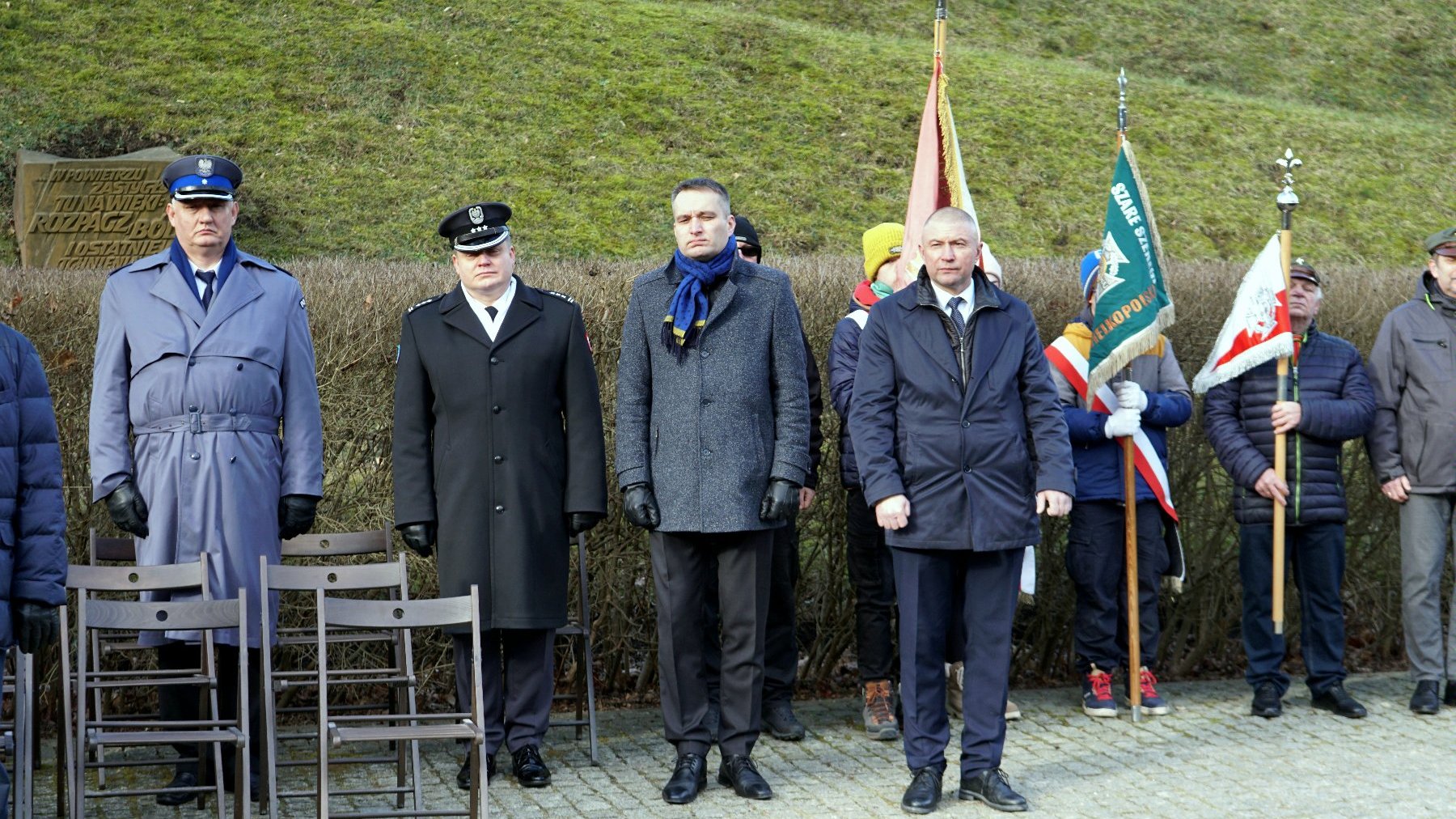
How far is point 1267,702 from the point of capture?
23.5 ft

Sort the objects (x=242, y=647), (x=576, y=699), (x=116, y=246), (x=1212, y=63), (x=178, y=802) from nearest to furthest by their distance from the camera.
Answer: (x=242, y=647) < (x=178, y=802) < (x=576, y=699) < (x=116, y=246) < (x=1212, y=63)

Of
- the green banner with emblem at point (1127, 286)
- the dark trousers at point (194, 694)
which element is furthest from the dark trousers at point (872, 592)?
the dark trousers at point (194, 694)

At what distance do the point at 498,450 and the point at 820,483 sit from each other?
6.50ft

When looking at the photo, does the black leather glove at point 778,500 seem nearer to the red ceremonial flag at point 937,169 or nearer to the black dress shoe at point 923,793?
the black dress shoe at point 923,793

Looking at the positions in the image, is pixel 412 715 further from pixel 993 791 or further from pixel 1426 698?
pixel 1426 698

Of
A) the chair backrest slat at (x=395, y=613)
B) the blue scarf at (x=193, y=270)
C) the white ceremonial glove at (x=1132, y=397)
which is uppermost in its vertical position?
the blue scarf at (x=193, y=270)

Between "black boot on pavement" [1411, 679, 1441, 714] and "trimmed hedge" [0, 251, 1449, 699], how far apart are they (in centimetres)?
108

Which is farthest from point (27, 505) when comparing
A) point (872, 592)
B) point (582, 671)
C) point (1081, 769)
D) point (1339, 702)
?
point (1339, 702)

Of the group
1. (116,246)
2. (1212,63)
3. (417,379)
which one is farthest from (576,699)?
(1212,63)

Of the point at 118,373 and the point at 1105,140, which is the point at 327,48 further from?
the point at 118,373

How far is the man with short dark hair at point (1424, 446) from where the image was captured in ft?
23.7

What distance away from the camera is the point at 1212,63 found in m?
31.0

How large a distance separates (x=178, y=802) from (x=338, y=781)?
1.94ft

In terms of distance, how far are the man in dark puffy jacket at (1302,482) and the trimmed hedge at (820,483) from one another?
1.98 ft
